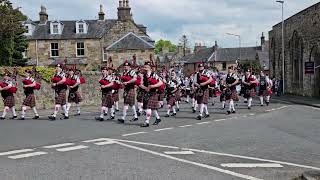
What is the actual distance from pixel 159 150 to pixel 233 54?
88.4 metres

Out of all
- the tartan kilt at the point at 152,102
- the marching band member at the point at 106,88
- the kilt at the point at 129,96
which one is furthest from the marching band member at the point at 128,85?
the tartan kilt at the point at 152,102

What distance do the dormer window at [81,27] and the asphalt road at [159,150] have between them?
3743 centimetres

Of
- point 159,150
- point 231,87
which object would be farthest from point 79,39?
point 159,150

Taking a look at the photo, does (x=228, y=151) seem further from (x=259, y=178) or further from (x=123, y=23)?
(x=123, y=23)

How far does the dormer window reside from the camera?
168ft

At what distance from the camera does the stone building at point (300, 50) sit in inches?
1197

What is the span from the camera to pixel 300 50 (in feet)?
111

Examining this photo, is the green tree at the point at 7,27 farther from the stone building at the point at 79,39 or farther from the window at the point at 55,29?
the window at the point at 55,29

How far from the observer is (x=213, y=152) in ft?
30.2

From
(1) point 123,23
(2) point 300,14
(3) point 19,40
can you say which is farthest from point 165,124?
(1) point 123,23

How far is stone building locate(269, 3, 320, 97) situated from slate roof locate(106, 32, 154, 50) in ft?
41.3

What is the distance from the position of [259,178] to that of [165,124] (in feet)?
24.5

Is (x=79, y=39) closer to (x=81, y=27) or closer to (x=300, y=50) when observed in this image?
(x=81, y=27)

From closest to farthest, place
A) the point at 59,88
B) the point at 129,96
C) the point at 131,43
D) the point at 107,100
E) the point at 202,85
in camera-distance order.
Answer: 1. the point at 129,96
2. the point at 107,100
3. the point at 202,85
4. the point at 59,88
5. the point at 131,43
